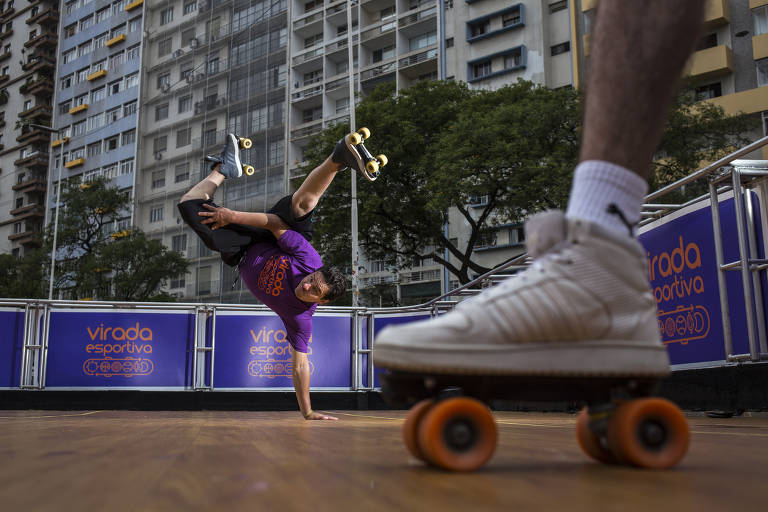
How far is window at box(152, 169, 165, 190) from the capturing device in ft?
114

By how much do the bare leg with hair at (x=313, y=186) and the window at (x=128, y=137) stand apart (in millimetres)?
35851

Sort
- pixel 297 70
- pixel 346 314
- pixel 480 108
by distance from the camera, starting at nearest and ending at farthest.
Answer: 1. pixel 346 314
2. pixel 480 108
3. pixel 297 70

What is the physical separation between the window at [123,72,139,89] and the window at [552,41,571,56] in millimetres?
23787

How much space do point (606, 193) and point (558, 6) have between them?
26.6m

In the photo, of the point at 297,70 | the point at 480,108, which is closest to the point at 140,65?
the point at 297,70

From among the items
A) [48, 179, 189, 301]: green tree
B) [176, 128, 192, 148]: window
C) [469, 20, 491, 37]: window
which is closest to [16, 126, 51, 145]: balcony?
[176, 128, 192, 148]: window

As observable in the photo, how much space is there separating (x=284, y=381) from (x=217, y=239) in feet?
14.3

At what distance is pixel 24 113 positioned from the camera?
43.3 m

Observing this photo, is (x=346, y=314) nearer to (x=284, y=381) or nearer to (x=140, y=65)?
(x=284, y=381)

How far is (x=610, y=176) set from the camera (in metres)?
0.85

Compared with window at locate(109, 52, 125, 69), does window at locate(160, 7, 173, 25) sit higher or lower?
higher

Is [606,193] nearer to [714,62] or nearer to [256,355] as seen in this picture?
[256,355]

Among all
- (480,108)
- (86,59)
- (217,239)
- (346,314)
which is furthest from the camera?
(86,59)

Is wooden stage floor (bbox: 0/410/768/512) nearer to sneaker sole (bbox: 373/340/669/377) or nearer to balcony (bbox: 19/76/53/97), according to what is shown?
sneaker sole (bbox: 373/340/669/377)
